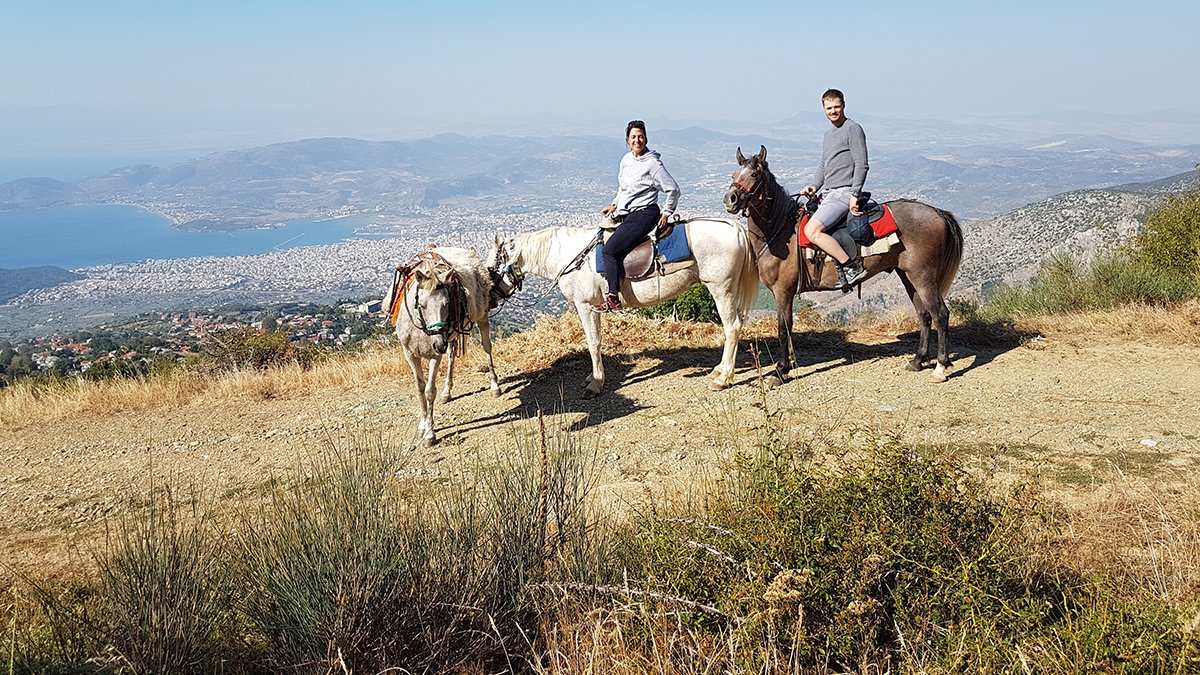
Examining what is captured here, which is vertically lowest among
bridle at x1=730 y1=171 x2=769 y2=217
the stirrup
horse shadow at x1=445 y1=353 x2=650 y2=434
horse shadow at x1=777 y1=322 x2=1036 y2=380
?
horse shadow at x1=445 y1=353 x2=650 y2=434

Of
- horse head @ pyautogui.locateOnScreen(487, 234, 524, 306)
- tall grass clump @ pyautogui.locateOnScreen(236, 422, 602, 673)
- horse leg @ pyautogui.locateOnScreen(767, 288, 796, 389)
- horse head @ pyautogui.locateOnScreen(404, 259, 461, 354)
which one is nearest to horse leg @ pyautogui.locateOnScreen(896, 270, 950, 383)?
horse leg @ pyautogui.locateOnScreen(767, 288, 796, 389)

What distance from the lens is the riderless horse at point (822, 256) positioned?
28.3 ft

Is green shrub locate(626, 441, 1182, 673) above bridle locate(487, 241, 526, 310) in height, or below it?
below

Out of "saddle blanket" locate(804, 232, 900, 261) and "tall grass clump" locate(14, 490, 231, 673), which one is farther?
"saddle blanket" locate(804, 232, 900, 261)

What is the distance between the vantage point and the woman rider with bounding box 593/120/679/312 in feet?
28.2

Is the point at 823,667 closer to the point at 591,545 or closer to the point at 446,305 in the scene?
the point at 591,545

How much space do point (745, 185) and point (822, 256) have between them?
1.38 metres

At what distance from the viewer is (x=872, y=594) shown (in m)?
3.14

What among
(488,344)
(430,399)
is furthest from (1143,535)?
(488,344)

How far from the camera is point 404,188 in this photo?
138 m

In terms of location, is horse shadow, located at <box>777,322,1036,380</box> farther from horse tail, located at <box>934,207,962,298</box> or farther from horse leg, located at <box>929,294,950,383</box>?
horse tail, located at <box>934,207,962,298</box>

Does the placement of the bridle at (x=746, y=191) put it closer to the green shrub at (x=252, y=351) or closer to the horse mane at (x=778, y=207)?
the horse mane at (x=778, y=207)

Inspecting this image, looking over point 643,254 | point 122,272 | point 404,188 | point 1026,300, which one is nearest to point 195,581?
point 643,254

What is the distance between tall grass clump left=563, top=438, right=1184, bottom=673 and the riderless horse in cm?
557
